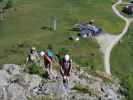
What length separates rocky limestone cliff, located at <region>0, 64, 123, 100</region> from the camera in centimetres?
2861

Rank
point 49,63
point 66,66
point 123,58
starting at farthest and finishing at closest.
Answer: point 123,58 < point 49,63 < point 66,66

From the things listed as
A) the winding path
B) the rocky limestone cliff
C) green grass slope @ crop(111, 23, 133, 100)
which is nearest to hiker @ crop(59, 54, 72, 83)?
the rocky limestone cliff

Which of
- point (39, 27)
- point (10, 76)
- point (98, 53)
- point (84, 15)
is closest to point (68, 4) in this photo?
point (84, 15)

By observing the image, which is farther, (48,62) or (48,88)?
(48,62)

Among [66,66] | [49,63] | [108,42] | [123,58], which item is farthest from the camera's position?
[108,42]

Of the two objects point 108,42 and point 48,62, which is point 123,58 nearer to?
point 108,42

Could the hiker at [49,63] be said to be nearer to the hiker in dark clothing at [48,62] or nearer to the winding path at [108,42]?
the hiker in dark clothing at [48,62]

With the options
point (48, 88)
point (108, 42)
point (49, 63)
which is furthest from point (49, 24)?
point (48, 88)

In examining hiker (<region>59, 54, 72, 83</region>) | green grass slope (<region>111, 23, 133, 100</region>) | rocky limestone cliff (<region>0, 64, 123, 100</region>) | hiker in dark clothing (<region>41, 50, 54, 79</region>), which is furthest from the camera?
green grass slope (<region>111, 23, 133, 100</region>)

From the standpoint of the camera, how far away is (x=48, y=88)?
2945 centimetres

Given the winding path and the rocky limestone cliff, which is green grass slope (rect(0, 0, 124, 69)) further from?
the rocky limestone cliff

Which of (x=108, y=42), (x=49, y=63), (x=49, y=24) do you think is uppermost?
(x=49, y=63)

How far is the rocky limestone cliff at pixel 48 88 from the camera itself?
93.9 feet

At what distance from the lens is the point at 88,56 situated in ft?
292
